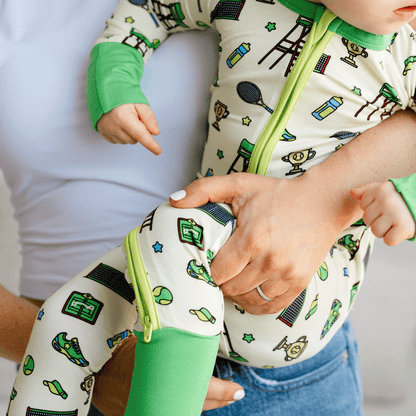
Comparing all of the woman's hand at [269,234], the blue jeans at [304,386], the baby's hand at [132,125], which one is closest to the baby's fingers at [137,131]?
the baby's hand at [132,125]

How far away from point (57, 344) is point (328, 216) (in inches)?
16.4

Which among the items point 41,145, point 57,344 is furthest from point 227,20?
point 57,344

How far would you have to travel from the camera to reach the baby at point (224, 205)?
526mm

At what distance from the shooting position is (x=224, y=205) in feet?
2.02

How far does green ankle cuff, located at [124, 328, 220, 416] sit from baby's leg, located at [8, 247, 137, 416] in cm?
10

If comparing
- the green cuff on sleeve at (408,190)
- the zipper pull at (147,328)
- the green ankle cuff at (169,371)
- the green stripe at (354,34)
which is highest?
the green stripe at (354,34)

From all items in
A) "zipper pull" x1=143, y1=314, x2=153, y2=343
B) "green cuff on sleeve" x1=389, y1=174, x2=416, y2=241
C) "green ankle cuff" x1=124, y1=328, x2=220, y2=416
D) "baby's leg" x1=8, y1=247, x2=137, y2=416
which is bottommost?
"baby's leg" x1=8, y1=247, x2=137, y2=416

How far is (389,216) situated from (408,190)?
40mm

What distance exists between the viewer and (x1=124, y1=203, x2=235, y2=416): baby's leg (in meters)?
0.52

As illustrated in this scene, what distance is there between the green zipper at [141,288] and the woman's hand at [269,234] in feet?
0.27

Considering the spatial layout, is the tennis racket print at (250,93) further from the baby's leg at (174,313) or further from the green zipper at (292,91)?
the baby's leg at (174,313)

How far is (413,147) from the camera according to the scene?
67 centimetres

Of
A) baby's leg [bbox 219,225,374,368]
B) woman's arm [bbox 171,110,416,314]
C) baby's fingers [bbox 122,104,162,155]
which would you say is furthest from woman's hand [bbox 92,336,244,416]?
baby's fingers [bbox 122,104,162,155]

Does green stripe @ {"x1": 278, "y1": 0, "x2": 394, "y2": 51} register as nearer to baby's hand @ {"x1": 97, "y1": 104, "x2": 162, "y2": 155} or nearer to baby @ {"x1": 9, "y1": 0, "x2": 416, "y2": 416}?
baby @ {"x1": 9, "y1": 0, "x2": 416, "y2": 416}
